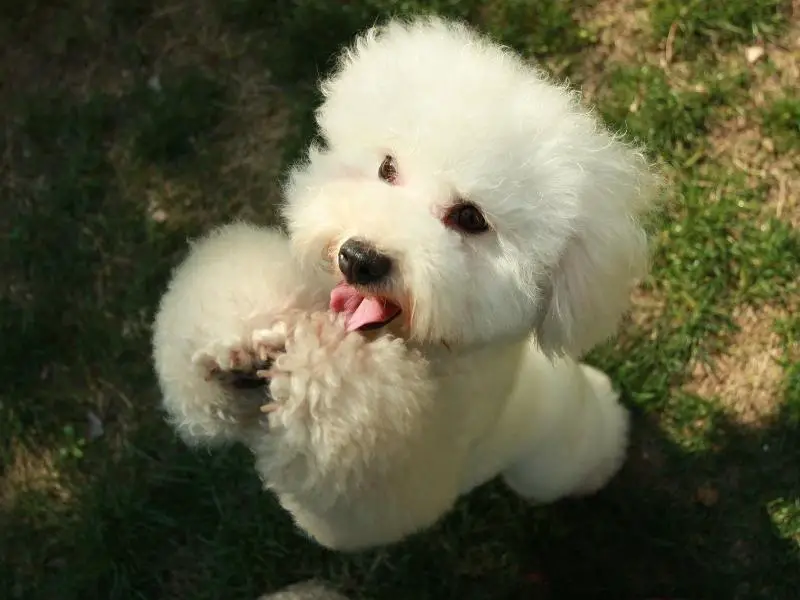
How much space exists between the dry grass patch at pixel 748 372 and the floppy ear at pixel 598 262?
3.42 feet

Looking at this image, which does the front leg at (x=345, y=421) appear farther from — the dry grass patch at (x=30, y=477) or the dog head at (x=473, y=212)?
the dry grass patch at (x=30, y=477)

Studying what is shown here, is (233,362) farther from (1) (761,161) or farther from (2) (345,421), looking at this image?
(1) (761,161)

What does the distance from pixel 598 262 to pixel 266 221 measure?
146cm

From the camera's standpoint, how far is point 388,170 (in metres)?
1.52

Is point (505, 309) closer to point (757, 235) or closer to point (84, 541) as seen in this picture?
point (757, 235)

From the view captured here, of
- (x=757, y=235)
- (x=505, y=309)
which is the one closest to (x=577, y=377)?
(x=505, y=309)

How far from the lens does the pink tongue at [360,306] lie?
1386mm

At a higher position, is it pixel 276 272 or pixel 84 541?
pixel 276 272

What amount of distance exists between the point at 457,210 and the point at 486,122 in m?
0.16

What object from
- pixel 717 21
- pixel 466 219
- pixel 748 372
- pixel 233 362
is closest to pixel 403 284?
pixel 466 219

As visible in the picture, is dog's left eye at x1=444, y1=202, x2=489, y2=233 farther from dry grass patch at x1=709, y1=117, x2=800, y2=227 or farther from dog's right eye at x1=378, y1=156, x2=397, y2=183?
dry grass patch at x1=709, y1=117, x2=800, y2=227

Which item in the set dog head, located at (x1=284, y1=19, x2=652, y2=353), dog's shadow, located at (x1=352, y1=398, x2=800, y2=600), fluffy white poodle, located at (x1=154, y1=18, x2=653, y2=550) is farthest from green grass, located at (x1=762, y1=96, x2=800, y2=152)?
dog head, located at (x1=284, y1=19, x2=652, y2=353)

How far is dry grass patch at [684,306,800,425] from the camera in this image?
2.42 m

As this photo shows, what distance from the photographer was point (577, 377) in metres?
1.95
